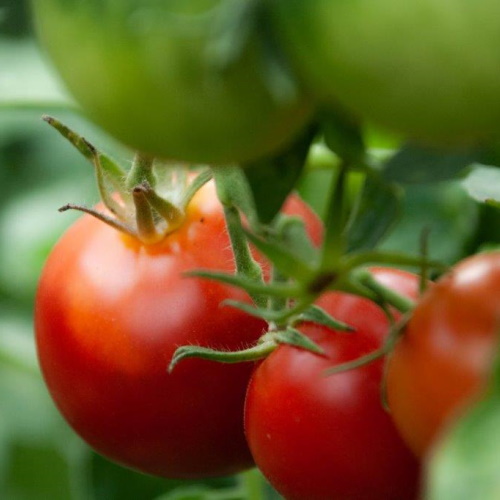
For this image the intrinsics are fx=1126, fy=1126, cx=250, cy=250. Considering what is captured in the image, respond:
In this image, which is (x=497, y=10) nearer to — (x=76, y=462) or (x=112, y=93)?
(x=112, y=93)

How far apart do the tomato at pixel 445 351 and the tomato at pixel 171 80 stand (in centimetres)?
13

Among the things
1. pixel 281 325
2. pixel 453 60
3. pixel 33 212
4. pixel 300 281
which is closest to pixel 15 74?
pixel 33 212

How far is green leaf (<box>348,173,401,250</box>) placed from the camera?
0.54 meters

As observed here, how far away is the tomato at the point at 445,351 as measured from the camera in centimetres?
49

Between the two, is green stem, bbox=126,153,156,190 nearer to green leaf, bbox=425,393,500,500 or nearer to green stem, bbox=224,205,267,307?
green stem, bbox=224,205,267,307

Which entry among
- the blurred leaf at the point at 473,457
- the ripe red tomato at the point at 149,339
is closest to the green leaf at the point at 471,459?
the blurred leaf at the point at 473,457

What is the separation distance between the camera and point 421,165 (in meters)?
0.51

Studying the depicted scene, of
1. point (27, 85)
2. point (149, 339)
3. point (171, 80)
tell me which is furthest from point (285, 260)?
point (27, 85)

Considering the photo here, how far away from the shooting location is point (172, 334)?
0.75 m

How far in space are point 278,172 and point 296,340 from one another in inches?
7.6

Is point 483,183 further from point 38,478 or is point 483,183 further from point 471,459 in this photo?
point 38,478

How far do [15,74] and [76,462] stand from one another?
1.44 feet

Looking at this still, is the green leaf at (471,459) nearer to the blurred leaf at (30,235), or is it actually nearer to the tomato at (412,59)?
the tomato at (412,59)

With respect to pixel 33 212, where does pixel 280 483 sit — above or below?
above
